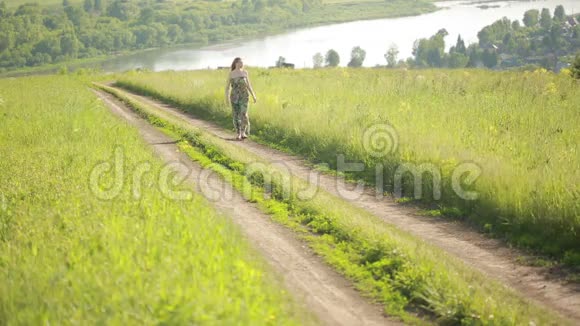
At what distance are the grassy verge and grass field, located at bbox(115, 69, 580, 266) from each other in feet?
5.94

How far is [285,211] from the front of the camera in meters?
10.1

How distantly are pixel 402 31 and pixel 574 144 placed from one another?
11594 centimetres

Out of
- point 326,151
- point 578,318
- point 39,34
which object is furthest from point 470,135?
point 39,34

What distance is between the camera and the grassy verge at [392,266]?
610 centimetres

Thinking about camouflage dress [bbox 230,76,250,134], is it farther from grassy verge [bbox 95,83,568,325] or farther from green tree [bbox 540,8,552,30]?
green tree [bbox 540,8,552,30]

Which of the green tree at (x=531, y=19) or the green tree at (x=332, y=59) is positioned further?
the green tree at (x=332, y=59)

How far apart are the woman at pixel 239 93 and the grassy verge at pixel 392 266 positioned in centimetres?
719

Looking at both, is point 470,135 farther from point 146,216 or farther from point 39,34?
point 39,34

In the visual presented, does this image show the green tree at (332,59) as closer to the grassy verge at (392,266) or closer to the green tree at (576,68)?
the green tree at (576,68)

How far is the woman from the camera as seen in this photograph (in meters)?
18.7

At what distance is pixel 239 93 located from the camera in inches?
737

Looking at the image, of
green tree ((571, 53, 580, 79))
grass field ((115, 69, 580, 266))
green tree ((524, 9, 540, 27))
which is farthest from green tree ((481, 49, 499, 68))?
grass field ((115, 69, 580, 266))

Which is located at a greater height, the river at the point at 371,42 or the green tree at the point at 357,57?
the river at the point at 371,42

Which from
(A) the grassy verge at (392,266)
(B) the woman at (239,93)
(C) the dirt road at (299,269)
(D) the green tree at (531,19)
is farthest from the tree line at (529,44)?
(C) the dirt road at (299,269)
